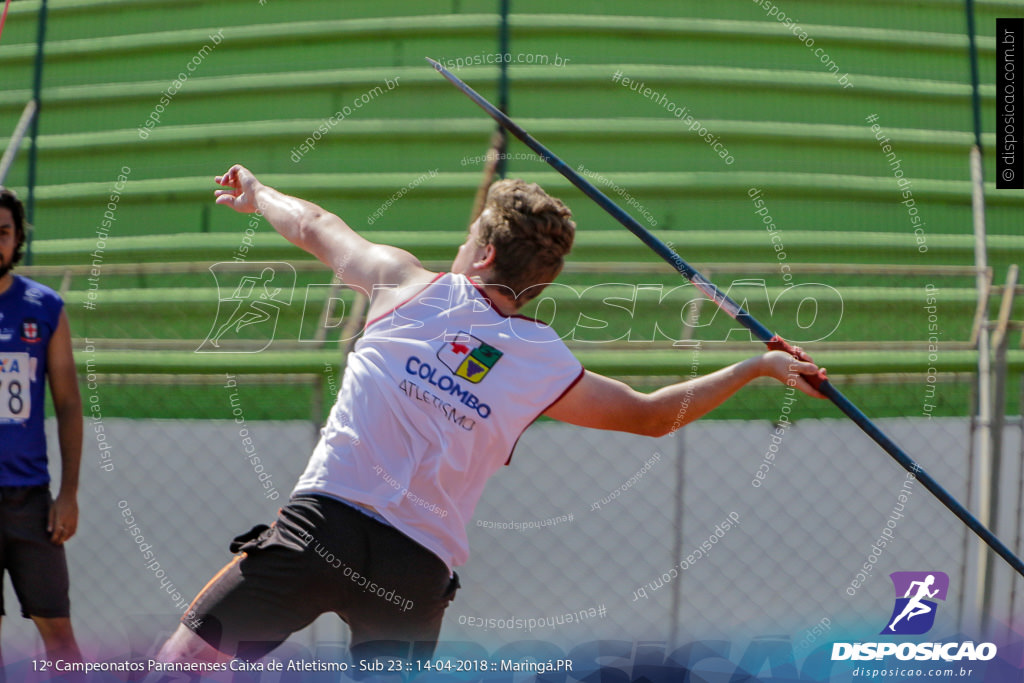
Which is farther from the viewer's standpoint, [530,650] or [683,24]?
[683,24]

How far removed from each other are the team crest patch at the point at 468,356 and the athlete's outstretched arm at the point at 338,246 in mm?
174

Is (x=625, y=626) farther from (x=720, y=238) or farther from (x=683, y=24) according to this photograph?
(x=683, y=24)

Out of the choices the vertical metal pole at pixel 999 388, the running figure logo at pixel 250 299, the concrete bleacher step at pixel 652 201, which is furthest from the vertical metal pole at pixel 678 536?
the running figure logo at pixel 250 299

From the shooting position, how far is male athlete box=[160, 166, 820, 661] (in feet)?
5.05

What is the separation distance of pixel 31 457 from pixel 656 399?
1.60m

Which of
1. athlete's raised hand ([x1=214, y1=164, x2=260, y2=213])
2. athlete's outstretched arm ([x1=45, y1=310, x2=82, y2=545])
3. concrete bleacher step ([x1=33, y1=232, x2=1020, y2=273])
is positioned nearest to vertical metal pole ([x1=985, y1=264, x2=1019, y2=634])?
concrete bleacher step ([x1=33, y1=232, x2=1020, y2=273])

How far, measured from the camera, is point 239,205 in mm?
2111

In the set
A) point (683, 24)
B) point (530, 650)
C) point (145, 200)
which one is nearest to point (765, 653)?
point (530, 650)

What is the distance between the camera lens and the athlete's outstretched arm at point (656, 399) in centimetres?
175

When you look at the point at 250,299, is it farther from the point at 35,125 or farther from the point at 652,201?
the point at 652,201

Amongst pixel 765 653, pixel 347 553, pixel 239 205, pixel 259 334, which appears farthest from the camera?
pixel 259 334

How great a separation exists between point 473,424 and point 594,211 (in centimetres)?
253

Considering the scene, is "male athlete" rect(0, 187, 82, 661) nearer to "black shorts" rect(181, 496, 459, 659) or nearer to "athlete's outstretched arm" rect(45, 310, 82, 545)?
"athlete's outstretched arm" rect(45, 310, 82, 545)

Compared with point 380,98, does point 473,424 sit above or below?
below
